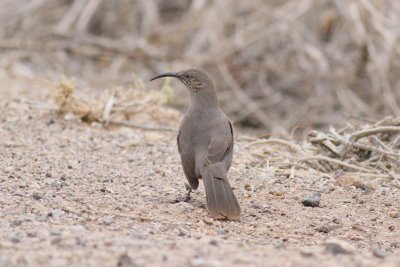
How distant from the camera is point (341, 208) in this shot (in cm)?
497

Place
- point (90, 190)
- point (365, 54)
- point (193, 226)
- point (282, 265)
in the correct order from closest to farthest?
point (282, 265) < point (193, 226) < point (90, 190) < point (365, 54)

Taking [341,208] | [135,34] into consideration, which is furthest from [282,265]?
[135,34]

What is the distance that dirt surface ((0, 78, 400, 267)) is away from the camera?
3.29m

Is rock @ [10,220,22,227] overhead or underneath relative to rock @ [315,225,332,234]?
overhead

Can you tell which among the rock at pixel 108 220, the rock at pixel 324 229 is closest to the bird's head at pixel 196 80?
the rock at pixel 324 229

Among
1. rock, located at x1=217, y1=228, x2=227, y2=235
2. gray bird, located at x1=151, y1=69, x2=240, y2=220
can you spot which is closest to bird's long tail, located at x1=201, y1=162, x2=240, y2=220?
gray bird, located at x1=151, y1=69, x2=240, y2=220

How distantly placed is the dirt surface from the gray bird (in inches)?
5.1

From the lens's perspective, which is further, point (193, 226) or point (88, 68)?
point (88, 68)

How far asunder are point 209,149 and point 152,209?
551mm

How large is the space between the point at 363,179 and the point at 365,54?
4.52 m

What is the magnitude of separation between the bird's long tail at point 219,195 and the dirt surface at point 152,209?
Result: 0.25 ft

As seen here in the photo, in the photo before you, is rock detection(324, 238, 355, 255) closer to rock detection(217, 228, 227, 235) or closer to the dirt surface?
the dirt surface

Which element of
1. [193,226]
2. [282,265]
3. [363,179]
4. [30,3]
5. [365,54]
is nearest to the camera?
[282,265]

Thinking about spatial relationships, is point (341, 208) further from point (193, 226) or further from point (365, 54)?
point (365, 54)
